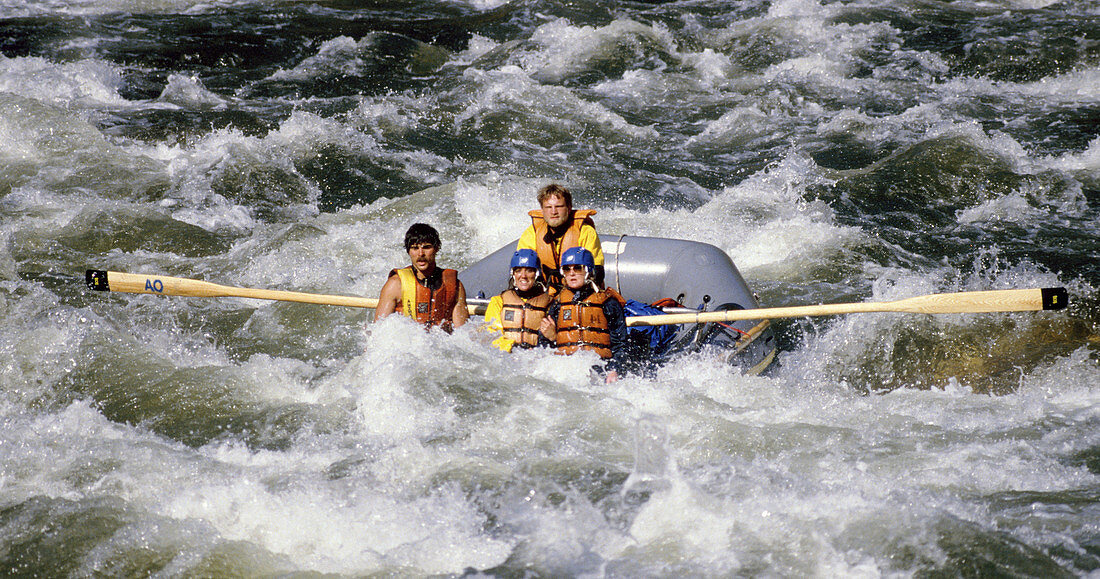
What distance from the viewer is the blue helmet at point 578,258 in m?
4.79

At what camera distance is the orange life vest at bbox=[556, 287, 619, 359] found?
4.70 metres

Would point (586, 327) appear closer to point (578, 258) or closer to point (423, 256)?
point (578, 258)

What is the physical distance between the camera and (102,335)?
5.34 metres

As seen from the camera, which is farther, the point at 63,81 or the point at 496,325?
the point at 63,81

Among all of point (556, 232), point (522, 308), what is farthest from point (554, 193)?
point (522, 308)

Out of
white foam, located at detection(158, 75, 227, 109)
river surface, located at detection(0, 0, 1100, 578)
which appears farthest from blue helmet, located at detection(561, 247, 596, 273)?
white foam, located at detection(158, 75, 227, 109)

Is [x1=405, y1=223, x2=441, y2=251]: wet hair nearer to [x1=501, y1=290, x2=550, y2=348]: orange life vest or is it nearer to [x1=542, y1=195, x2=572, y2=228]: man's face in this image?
[x1=501, y1=290, x2=550, y2=348]: orange life vest

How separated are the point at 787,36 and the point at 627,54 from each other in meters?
1.86

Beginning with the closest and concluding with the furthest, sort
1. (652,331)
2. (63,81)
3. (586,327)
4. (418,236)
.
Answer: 1. (586,327)
2. (418,236)
3. (652,331)
4. (63,81)

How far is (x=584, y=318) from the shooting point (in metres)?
4.70

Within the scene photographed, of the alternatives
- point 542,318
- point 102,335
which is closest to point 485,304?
point 542,318

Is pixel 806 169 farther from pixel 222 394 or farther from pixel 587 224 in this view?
pixel 222 394

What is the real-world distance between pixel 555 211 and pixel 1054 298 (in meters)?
2.55

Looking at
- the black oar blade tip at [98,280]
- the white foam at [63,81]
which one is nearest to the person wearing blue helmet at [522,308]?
the black oar blade tip at [98,280]
